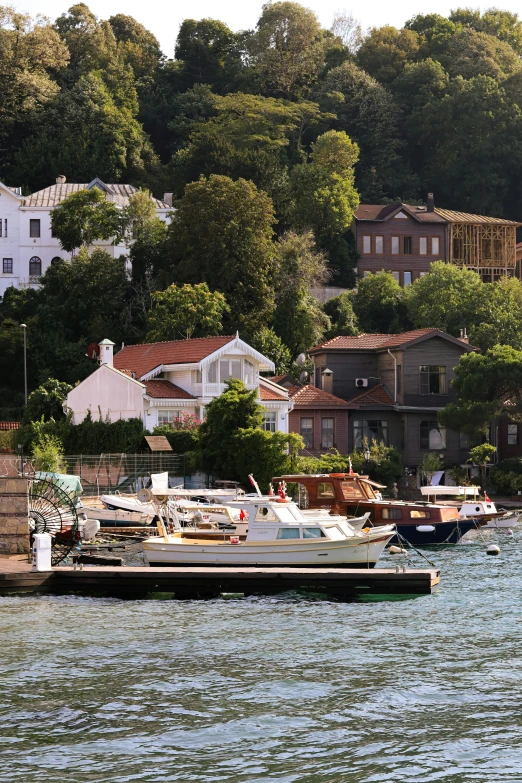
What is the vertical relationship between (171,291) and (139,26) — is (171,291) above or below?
below

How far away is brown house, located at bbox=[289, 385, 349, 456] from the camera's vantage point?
7250 centimetres

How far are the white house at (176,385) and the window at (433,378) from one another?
10.4 m

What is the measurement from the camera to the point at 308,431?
72875mm

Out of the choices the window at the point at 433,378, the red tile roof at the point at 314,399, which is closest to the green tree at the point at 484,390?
the window at the point at 433,378

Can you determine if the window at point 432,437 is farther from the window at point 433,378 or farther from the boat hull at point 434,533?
the boat hull at point 434,533

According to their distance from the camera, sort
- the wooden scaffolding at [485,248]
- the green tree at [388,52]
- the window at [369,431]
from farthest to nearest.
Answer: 1. the green tree at [388,52]
2. the wooden scaffolding at [485,248]
3. the window at [369,431]

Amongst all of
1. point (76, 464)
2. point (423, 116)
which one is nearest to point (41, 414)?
point (76, 464)

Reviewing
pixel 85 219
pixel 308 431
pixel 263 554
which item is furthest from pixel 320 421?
pixel 263 554

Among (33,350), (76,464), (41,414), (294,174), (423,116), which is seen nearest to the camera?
(76,464)

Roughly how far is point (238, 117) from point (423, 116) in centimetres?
1928

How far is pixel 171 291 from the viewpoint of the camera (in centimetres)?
7706

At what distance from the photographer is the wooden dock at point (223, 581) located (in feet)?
113

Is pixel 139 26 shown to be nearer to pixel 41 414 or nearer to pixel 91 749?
pixel 41 414

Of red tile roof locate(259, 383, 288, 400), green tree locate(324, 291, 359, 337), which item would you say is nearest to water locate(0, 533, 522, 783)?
red tile roof locate(259, 383, 288, 400)
